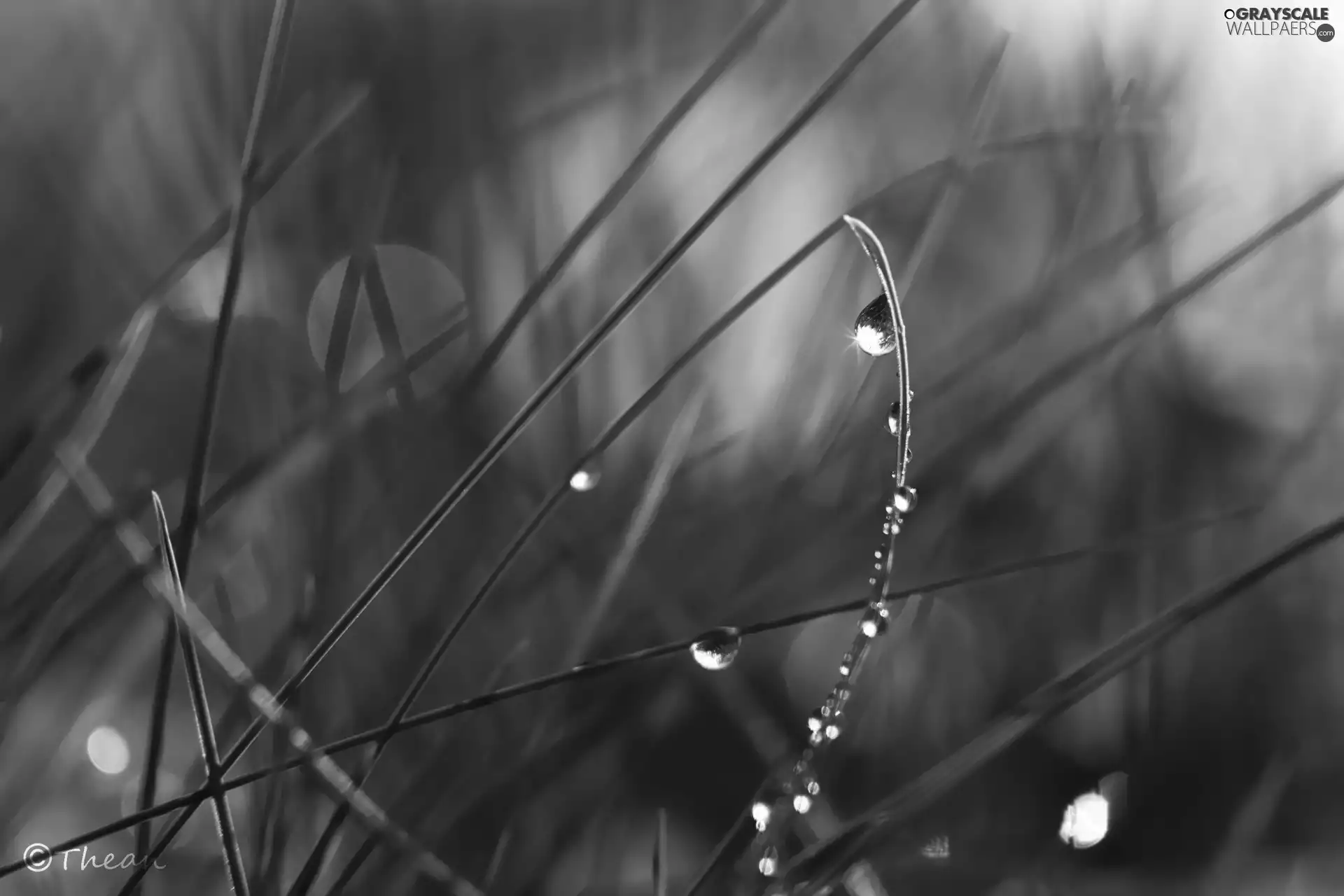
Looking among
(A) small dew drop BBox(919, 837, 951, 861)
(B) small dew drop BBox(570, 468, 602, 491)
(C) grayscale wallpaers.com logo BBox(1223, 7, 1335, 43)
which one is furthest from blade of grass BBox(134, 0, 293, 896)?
(C) grayscale wallpaers.com logo BBox(1223, 7, 1335, 43)

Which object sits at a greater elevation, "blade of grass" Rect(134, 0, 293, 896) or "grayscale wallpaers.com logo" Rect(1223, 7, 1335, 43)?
"grayscale wallpaers.com logo" Rect(1223, 7, 1335, 43)

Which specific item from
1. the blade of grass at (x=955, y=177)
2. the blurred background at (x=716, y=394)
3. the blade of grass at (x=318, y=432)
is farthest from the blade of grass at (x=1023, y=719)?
the blade of grass at (x=318, y=432)

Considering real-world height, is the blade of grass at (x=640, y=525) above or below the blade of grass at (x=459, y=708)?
above

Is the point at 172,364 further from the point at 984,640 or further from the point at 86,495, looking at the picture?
the point at 984,640

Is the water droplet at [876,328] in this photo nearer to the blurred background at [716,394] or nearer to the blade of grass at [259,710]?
the blurred background at [716,394]

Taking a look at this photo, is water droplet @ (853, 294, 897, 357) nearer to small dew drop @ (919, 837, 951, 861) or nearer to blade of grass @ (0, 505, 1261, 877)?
blade of grass @ (0, 505, 1261, 877)

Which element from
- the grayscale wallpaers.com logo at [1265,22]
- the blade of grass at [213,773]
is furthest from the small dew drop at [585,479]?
the grayscale wallpaers.com logo at [1265,22]
